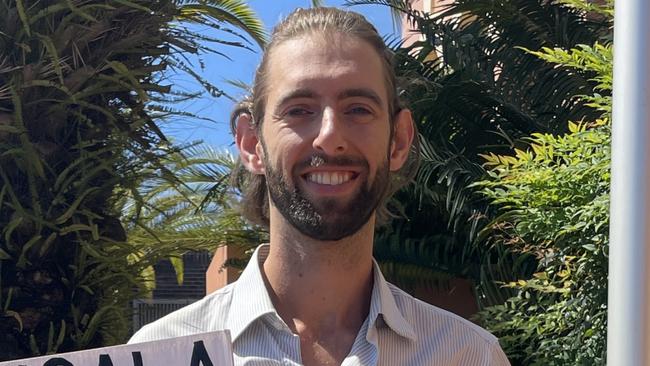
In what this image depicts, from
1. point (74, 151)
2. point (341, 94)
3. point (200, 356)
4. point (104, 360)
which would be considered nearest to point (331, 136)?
point (341, 94)

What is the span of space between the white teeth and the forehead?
185 mm

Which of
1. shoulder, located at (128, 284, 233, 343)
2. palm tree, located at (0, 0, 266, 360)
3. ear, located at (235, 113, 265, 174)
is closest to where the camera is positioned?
shoulder, located at (128, 284, 233, 343)

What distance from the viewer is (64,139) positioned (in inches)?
179

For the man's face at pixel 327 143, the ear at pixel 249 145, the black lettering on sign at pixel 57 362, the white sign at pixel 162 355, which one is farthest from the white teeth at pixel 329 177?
the black lettering on sign at pixel 57 362

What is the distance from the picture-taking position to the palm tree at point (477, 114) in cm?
659

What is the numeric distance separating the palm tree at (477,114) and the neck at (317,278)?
429 cm

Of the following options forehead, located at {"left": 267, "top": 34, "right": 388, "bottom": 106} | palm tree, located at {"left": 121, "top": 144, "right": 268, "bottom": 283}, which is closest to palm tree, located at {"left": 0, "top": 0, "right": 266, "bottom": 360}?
palm tree, located at {"left": 121, "top": 144, "right": 268, "bottom": 283}

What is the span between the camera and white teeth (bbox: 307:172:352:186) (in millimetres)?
2080

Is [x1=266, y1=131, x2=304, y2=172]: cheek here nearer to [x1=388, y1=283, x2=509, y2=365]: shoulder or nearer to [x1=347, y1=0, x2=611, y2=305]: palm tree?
[x1=388, y1=283, x2=509, y2=365]: shoulder

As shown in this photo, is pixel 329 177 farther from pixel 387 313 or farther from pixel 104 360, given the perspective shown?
pixel 104 360

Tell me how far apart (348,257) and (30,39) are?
9.02ft

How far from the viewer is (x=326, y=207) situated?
208cm

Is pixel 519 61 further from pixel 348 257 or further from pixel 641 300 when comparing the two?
pixel 348 257

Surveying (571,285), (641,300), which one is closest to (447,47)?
(571,285)
